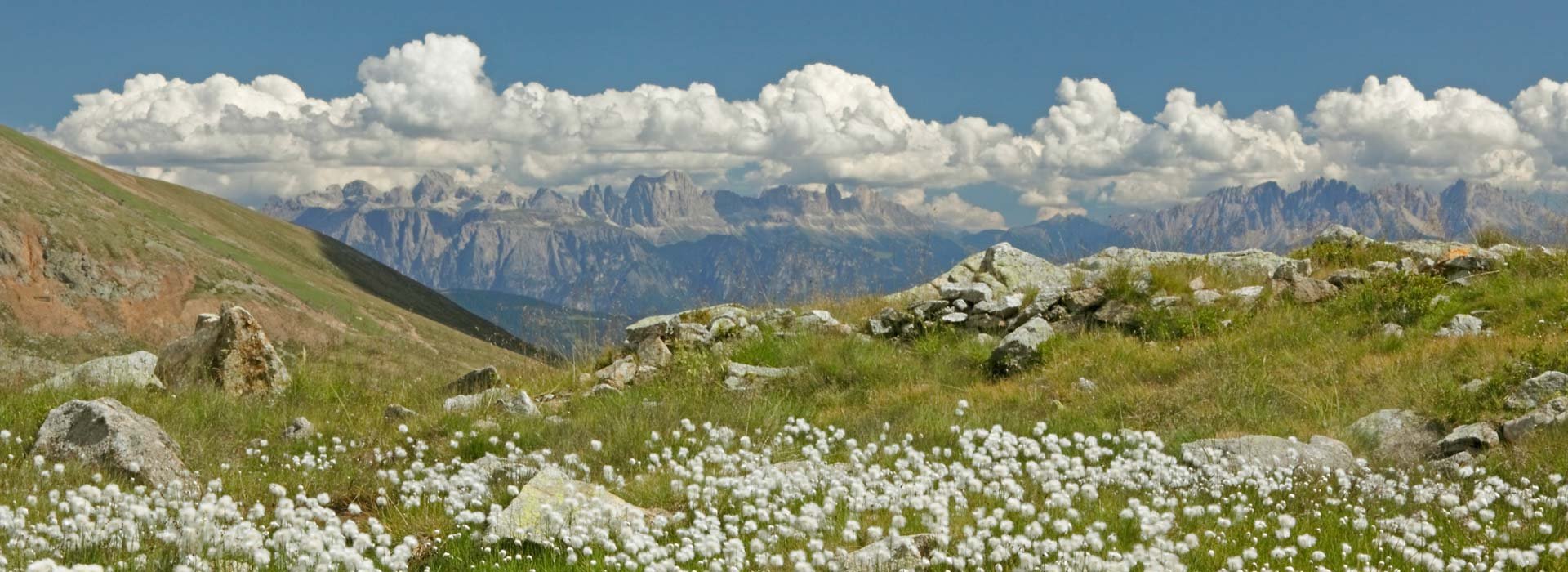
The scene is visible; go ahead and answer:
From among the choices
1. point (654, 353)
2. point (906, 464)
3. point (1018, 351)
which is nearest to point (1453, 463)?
point (906, 464)

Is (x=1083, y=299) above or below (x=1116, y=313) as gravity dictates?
above

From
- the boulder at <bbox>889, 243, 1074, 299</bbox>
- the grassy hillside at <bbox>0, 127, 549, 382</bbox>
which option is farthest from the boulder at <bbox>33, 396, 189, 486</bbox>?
the grassy hillside at <bbox>0, 127, 549, 382</bbox>

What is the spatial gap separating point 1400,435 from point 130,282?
146 metres

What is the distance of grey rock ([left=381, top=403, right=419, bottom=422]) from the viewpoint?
38.3 feet

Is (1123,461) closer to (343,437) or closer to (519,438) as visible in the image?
(519,438)

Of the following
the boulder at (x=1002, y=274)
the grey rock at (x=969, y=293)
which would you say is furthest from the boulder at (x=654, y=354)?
the boulder at (x=1002, y=274)

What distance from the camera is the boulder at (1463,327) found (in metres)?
12.6

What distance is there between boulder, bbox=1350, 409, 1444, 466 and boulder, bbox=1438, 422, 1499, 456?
11cm

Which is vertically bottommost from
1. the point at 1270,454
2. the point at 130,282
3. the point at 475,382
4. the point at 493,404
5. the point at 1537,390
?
the point at 130,282

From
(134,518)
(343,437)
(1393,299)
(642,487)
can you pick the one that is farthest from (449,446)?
(1393,299)

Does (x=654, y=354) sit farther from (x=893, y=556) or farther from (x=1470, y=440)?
(x=1470, y=440)

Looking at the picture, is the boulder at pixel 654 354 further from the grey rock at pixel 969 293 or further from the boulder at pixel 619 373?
the grey rock at pixel 969 293

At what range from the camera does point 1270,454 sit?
8.70 meters

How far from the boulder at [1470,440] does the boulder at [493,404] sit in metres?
9.16
